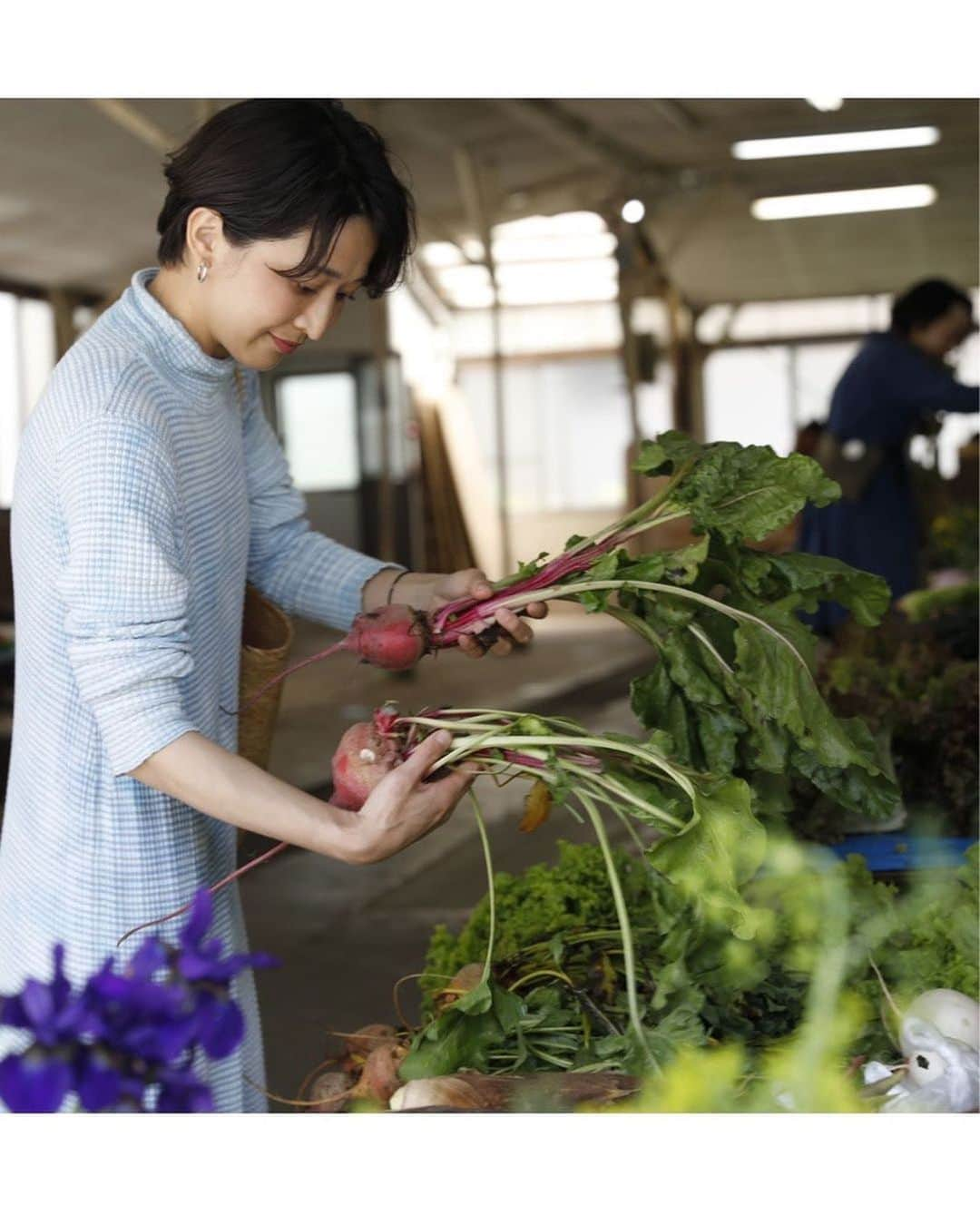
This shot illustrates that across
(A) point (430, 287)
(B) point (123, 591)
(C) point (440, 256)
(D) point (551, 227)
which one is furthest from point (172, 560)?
(A) point (430, 287)

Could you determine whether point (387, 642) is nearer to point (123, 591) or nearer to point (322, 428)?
point (123, 591)

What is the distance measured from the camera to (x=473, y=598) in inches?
75.1

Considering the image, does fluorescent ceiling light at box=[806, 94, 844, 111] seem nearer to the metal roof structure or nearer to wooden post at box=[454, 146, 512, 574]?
the metal roof structure

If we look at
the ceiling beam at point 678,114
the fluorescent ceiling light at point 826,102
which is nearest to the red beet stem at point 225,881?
the fluorescent ceiling light at point 826,102

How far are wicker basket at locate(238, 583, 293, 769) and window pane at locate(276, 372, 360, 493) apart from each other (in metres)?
13.9

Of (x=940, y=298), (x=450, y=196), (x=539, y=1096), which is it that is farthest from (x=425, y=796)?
(x=450, y=196)

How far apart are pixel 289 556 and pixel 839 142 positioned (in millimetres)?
11653

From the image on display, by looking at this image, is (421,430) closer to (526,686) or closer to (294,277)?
(526,686)

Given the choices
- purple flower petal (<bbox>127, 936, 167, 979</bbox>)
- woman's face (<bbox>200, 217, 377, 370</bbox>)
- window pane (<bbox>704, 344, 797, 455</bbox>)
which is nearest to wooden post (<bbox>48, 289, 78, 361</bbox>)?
window pane (<bbox>704, 344, 797, 455</bbox>)

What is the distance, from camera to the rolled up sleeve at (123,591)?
56.2 inches

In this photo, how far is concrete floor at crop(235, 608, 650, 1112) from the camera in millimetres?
3955

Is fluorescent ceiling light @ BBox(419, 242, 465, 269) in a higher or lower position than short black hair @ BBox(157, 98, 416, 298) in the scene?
higher

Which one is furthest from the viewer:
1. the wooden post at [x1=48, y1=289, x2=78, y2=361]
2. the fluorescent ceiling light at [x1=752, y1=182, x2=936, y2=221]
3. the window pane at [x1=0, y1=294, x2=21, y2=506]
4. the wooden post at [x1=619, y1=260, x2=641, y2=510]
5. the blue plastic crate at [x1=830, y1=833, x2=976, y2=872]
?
the fluorescent ceiling light at [x1=752, y1=182, x2=936, y2=221]
